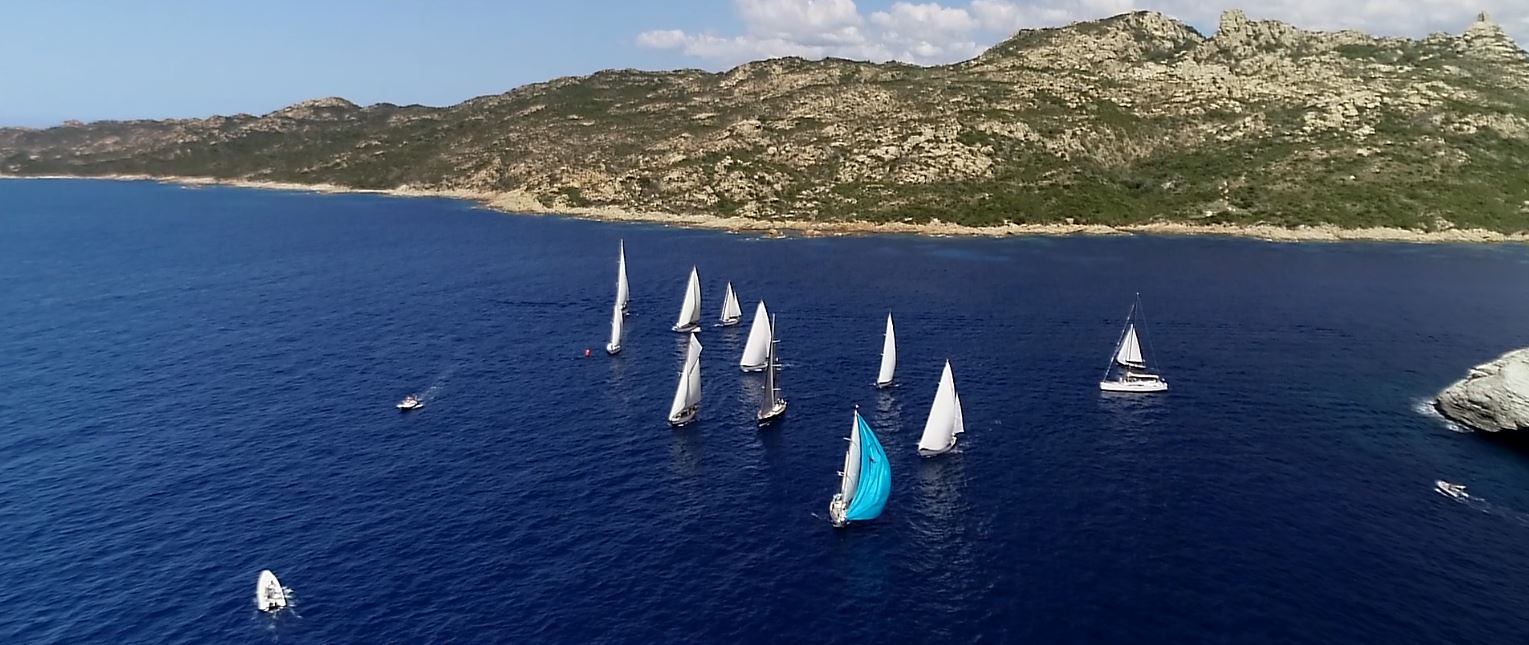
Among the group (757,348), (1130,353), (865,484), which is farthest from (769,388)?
(1130,353)

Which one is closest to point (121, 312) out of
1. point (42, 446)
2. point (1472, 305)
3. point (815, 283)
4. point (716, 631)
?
point (42, 446)

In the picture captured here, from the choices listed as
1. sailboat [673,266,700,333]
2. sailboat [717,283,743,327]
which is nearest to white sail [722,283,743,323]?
sailboat [717,283,743,327]

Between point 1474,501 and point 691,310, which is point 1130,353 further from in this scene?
point 691,310

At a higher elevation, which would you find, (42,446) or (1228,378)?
(1228,378)

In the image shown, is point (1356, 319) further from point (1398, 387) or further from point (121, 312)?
point (121, 312)

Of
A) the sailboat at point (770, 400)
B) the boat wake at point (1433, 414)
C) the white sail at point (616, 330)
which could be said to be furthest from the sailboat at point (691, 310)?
the boat wake at point (1433, 414)

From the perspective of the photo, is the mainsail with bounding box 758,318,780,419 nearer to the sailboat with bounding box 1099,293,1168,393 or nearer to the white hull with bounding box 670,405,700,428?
the white hull with bounding box 670,405,700,428
